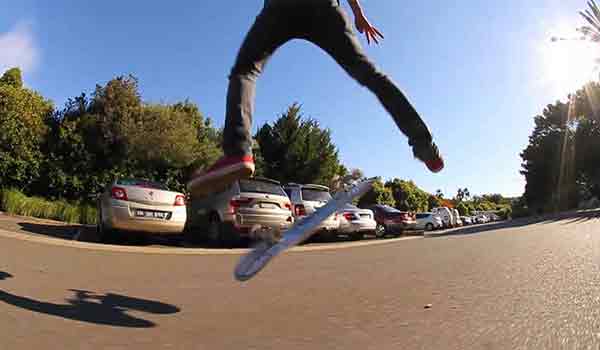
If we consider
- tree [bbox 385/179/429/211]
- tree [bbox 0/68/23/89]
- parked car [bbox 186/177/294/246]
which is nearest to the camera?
parked car [bbox 186/177/294/246]

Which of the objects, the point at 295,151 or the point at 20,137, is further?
the point at 295,151

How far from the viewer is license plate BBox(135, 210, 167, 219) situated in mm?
6773

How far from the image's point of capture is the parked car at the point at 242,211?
7.79 m

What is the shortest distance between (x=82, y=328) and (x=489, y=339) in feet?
5.24

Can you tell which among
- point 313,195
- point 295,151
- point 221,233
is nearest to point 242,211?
point 221,233

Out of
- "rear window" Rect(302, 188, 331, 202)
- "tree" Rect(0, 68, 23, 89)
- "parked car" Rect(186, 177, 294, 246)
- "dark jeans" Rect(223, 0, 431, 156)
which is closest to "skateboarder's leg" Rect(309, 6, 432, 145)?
"dark jeans" Rect(223, 0, 431, 156)

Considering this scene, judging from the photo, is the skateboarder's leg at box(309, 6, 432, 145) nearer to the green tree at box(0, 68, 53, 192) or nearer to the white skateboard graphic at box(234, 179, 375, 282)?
the white skateboard graphic at box(234, 179, 375, 282)

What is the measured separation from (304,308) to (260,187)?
6.54m

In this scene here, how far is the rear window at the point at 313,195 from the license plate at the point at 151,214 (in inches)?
186

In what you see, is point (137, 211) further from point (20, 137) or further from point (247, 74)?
point (20, 137)

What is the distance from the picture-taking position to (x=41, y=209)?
35.1 feet

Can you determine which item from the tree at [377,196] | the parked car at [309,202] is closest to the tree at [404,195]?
the tree at [377,196]

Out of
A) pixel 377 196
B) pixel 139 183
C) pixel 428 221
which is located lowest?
pixel 428 221

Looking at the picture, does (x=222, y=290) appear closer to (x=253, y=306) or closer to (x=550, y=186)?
(x=253, y=306)
